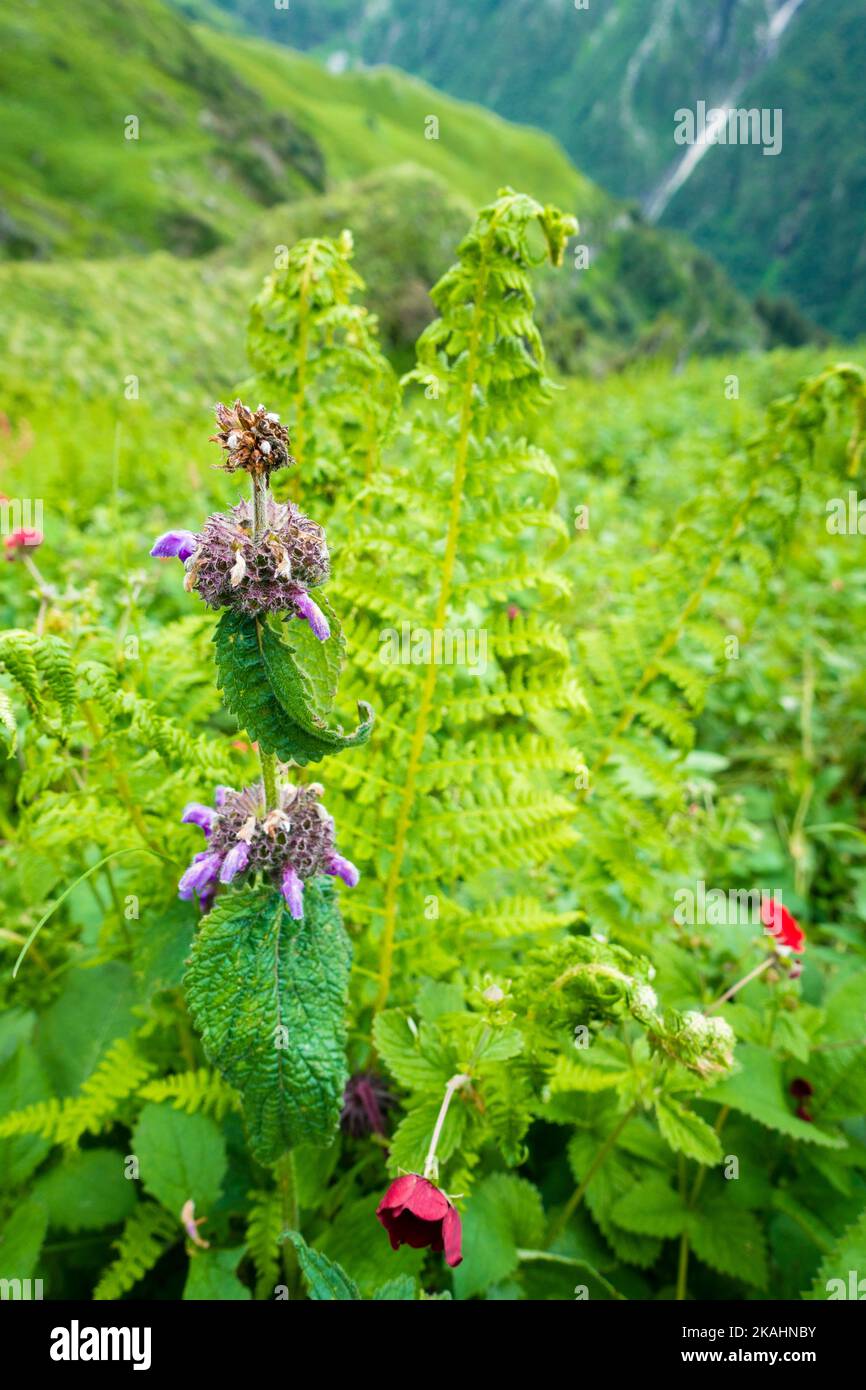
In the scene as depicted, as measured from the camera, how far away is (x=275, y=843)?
123cm

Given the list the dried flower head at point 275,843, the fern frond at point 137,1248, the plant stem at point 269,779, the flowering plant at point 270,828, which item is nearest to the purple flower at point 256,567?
the flowering plant at point 270,828

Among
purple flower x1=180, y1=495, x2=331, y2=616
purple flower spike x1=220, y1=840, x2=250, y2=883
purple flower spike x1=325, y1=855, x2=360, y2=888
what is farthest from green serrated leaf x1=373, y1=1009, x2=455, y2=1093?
purple flower x1=180, y1=495, x2=331, y2=616

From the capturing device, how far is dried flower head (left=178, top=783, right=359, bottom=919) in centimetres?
121

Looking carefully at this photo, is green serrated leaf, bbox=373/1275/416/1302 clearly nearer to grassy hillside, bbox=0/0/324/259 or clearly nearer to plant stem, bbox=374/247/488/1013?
plant stem, bbox=374/247/488/1013

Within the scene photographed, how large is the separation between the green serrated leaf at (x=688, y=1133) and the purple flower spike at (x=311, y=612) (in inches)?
42.5

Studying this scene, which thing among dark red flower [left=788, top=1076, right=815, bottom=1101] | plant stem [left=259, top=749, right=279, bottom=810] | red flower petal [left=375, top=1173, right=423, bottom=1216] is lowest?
dark red flower [left=788, top=1076, right=815, bottom=1101]

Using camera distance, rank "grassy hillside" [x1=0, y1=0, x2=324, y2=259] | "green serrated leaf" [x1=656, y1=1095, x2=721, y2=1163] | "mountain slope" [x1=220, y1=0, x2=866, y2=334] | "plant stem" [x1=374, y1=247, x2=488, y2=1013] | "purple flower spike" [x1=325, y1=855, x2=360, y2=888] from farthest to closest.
Answer: "mountain slope" [x1=220, y1=0, x2=866, y2=334], "grassy hillside" [x1=0, y1=0, x2=324, y2=259], "plant stem" [x1=374, y1=247, x2=488, y2=1013], "green serrated leaf" [x1=656, y1=1095, x2=721, y2=1163], "purple flower spike" [x1=325, y1=855, x2=360, y2=888]

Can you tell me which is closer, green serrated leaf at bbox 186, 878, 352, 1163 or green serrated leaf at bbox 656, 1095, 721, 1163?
green serrated leaf at bbox 186, 878, 352, 1163

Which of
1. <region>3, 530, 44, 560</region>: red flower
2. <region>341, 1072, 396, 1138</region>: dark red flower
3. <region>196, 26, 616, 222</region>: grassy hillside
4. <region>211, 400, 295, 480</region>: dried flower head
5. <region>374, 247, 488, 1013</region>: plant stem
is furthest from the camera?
<region>196, 26, 616, 222</region>: grassy hillside

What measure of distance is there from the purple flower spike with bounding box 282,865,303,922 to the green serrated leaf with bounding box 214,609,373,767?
0.80 ft

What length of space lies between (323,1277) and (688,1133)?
27.3 inches

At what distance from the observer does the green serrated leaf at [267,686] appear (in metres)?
1.04

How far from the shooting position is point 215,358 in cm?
1059

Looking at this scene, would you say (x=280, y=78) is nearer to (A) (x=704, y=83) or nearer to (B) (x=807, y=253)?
(B) (x=807, y=253)
